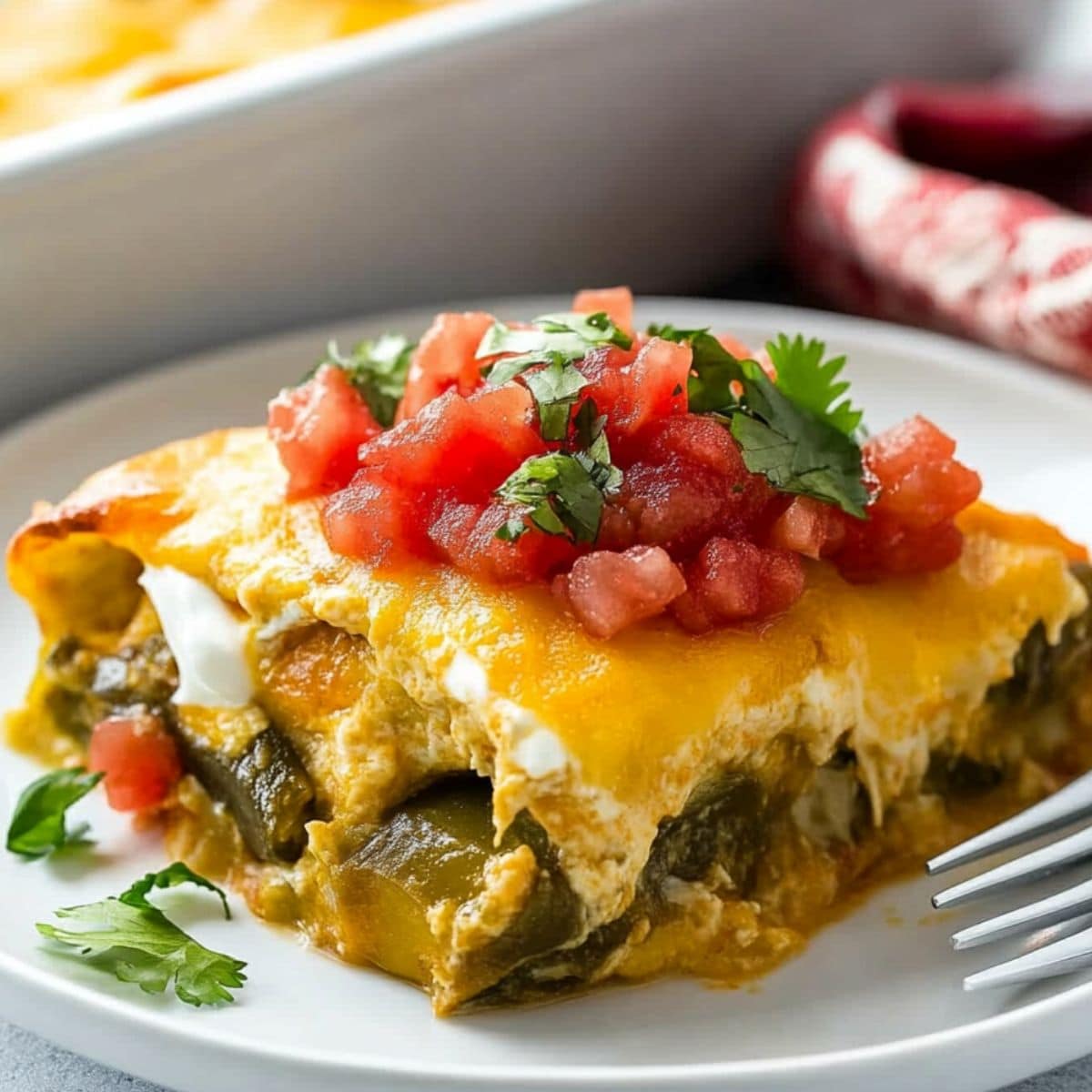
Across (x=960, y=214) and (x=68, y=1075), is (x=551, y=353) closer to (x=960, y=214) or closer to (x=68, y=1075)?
(x=68, y=1075)

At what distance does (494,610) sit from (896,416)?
190 centimetres

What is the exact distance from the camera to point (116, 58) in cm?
492

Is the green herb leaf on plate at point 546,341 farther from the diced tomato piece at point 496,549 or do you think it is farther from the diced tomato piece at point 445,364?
the diced tomato piece at point 496,549

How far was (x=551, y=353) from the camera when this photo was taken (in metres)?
2.88

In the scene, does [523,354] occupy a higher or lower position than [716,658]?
higher

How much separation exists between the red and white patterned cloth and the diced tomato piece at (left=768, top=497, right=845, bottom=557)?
1582 mm

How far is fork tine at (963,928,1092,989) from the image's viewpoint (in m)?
2.44

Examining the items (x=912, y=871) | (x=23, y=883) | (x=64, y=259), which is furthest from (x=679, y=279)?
(x=23, y=883)

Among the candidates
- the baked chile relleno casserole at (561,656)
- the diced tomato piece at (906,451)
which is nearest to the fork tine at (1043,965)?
the baked chile relleno casserole at (561,656)

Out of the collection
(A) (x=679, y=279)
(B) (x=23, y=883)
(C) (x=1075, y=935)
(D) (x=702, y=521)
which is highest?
(D) (x=702, y=521)

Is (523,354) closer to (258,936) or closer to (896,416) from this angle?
(258,936)

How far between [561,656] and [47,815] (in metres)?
1.03

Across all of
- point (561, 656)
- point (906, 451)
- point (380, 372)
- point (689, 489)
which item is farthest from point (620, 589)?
point (380, 372)

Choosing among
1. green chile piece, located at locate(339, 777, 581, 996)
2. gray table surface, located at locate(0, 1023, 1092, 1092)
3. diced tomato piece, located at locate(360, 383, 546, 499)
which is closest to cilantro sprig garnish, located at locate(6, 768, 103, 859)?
gray table surface, located at locate(0, 1023, 1092, 1092)
